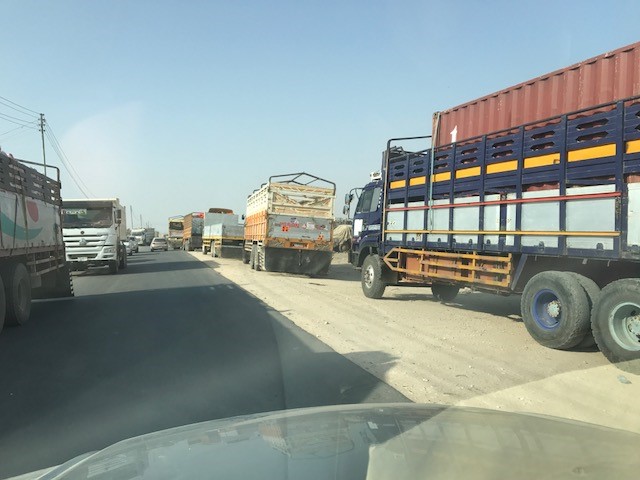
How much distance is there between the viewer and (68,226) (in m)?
19.0

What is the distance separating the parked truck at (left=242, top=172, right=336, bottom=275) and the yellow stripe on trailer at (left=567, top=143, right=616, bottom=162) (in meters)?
13.2

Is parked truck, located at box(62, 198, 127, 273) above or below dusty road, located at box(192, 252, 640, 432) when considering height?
above

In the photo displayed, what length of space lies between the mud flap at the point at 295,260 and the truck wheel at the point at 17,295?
10611 mm

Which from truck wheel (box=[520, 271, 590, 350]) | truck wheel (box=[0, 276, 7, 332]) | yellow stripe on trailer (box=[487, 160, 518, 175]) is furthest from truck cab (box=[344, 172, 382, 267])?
truck wheel (box=[0, 276, 7, 332])

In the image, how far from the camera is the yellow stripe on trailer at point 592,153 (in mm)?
6736

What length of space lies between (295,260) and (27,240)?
1115cm

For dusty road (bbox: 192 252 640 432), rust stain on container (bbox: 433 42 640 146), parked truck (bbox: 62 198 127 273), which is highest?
rust stain on container (bbox: 433 42 640 146)

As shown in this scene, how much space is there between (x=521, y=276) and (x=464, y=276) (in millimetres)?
1435

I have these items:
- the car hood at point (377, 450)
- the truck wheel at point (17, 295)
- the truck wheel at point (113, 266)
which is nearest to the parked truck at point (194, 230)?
the truck wheel at point (113, 266)

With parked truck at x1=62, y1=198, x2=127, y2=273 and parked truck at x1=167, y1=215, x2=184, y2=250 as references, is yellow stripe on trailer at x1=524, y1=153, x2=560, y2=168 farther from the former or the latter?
parked truck at x1=167, y1=215, x2=184, y2=250

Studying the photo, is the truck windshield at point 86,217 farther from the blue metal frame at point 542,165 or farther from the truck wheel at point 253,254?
the blue metal frame at point 542,165

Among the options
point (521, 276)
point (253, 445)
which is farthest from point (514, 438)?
point (521, 276)

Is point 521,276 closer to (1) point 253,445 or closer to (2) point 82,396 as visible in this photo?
(2) point 82,396

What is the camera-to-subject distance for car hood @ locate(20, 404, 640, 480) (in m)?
1.93
